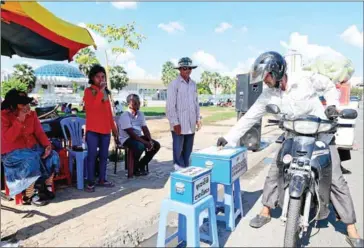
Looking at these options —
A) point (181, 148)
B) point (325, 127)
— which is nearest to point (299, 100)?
point (325, 127)

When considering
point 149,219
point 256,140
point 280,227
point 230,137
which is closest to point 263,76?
point 230,137

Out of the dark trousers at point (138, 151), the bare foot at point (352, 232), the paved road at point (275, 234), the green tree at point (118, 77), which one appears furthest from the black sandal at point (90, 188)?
the green tree at point (118, 77)

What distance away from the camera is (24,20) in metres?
3.73

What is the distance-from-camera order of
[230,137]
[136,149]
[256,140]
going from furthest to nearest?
1. [256,140]
2. [136,149]
3. [230,137]

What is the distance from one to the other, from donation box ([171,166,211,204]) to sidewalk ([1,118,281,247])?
2.83 ft

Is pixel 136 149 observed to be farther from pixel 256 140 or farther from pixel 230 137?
pixel 256 140

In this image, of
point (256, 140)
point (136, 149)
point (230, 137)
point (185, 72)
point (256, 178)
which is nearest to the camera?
point (230, 137)

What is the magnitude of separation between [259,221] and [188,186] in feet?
4.53

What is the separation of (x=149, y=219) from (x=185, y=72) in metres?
2.19

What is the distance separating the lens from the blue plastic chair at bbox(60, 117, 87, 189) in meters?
4.70

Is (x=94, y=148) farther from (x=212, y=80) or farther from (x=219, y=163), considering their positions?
(x=212, y=80)

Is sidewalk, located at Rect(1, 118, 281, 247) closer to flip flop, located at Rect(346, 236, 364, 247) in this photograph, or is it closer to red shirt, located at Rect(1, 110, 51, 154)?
red shirt, located at Rect(1, 110, 51, 154)

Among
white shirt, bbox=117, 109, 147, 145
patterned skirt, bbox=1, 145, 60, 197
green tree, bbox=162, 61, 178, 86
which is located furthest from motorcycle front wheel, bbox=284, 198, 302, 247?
green tree, bbox=162, 61, 178, 86

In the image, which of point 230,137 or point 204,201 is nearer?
point 204,201
